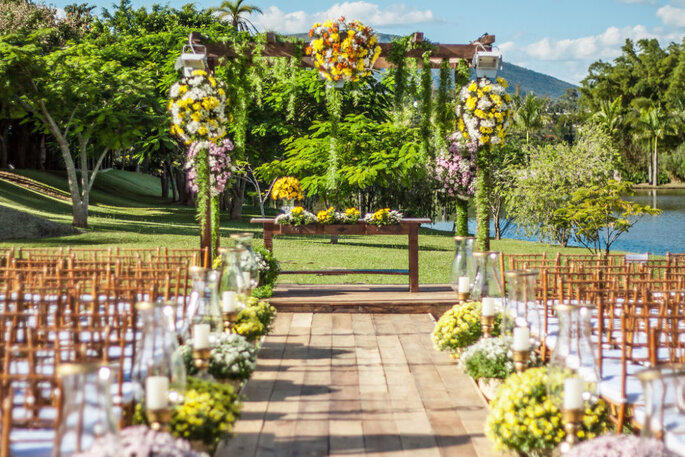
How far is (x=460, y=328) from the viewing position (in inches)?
285

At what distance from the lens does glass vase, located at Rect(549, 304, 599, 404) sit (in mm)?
4305

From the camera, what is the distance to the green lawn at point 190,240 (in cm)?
1808

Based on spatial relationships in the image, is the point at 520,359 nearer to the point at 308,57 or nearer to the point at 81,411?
the point at 81,411

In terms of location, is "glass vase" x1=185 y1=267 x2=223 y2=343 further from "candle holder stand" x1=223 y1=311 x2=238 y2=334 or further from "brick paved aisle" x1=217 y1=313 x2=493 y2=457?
"candle holder stand" x1=223 y1=311 x2=238 y2=334

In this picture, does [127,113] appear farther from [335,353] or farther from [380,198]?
[335,353]

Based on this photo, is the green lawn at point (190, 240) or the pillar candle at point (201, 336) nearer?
the pillar candle at point (201, 336)

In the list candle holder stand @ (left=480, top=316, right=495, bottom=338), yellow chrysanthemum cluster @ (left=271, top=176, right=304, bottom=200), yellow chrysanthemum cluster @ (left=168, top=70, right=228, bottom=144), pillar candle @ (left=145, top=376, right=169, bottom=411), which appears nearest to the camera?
pillar candle @ (left=145, top=376, right=169, bottom=411)

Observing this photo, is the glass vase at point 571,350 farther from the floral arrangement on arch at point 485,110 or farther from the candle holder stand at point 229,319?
the floral arrangement on arch at point 485,110

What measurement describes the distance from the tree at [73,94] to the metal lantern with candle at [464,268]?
16.1 m

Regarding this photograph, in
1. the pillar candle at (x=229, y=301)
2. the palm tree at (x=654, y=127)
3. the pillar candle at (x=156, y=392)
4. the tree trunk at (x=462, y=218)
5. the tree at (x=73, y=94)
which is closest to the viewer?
the pillar candle at (x=156, y=392)

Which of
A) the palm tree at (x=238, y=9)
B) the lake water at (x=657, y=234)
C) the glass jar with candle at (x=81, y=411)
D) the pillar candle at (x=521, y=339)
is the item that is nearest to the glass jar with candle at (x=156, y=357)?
the glass jar with candle at (x=81, y=411)

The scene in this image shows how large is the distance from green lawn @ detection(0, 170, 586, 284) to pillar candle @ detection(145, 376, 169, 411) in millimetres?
10947

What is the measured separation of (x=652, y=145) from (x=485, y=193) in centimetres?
6004

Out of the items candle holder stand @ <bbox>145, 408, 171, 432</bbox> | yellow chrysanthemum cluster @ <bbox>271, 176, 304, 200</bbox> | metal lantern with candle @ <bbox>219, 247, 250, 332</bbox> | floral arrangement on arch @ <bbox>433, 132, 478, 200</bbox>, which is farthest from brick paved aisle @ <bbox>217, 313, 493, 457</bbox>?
yellow chrysanthemum cluster @ <bbox>271, 176, 304, 200</bbox>
